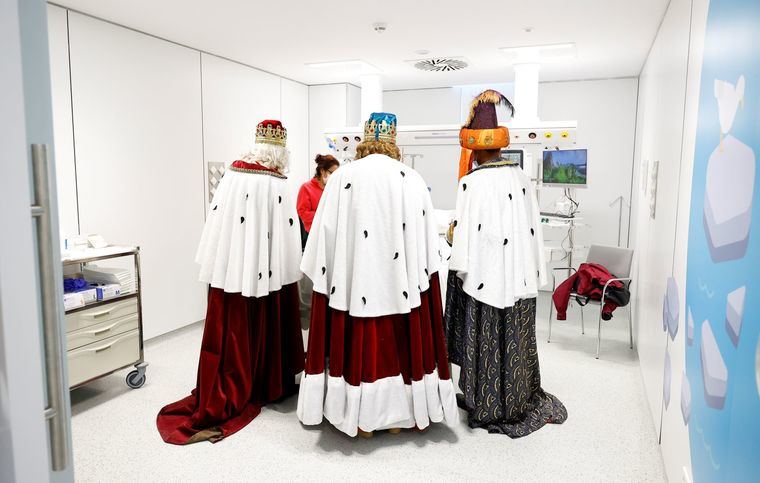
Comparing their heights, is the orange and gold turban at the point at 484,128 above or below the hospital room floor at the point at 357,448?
above

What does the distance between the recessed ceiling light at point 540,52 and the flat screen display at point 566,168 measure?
910 millimetres

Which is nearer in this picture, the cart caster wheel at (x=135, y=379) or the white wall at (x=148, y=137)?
the cart caster wheel at (x=135, y=379)

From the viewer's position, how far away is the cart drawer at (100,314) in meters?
3.10

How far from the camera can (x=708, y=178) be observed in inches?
73.9

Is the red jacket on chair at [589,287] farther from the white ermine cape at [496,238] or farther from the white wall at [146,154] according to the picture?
the white wall at [146,154]

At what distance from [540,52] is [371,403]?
352 centimetres

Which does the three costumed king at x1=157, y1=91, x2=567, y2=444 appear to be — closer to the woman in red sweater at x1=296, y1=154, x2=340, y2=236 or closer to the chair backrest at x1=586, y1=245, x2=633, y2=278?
the woman in red sweater at x1=296, y1=154, x2=340, y2=236

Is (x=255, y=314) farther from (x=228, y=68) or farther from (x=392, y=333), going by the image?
(x=228, y=68)

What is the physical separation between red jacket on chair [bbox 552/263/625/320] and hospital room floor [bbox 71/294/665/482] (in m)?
0.73

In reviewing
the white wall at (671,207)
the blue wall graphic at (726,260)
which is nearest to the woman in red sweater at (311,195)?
the white wall at (671,207)

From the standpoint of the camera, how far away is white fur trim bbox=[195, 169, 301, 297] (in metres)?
3.00

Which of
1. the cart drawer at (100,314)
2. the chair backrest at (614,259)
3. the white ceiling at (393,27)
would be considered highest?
the white ceiling at (393,27)

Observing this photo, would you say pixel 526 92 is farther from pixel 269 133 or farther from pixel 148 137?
pixel 148 137

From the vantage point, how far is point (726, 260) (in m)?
1.60
